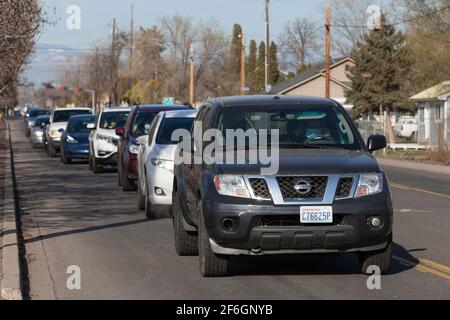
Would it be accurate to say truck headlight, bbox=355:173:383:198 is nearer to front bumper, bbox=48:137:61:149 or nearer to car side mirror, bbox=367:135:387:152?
car side mirror, bbox=367:135:387:152

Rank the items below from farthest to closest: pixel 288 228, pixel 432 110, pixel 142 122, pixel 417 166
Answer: pixel 432 110
pixel 417 166
pixel 142 122
pixel 288 228

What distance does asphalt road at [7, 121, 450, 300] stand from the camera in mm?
9133

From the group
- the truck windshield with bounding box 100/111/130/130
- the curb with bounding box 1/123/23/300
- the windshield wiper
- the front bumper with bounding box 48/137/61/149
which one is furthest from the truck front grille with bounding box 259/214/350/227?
the front bumper with bounding box 48/137/61/149

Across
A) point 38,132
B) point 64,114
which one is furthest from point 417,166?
point 38,132

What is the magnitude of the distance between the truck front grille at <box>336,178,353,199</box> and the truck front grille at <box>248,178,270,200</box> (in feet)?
2.28

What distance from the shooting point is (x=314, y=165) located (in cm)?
933

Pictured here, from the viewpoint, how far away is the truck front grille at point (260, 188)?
30.3 ft

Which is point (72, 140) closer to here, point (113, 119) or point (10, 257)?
point (113, 119)

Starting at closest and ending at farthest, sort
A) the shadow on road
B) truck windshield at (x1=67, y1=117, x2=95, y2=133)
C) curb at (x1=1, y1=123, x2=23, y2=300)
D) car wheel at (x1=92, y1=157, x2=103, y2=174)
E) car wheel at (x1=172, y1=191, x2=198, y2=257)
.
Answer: curb at (x1=1, y1=123, x2=23, y2=300), the shadow on road, car wheel at (x1=172, y1=191, x2=198, y2=257), car wheel at (x1=92, y1=157, x2=103, y2=174), truck windshield at (x1=67, y1=117, x2=95, y2=133)

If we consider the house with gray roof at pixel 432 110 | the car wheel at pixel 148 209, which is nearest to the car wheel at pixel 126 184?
the car wheel at pixel 148 209

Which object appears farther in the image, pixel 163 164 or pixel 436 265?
pixel 163 164

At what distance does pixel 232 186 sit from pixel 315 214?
2.83 ft

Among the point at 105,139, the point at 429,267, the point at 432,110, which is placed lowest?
the point at 429,267
